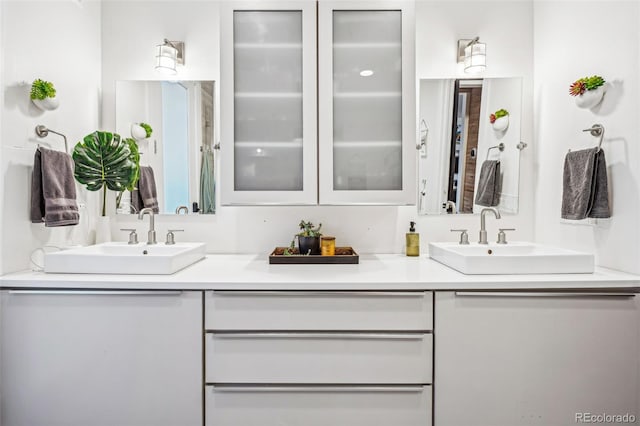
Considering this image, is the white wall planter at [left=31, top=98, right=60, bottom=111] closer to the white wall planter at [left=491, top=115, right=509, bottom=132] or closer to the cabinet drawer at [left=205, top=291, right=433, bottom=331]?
the cabinet drawer at [left=205, top=291, right=433, bottom=331]

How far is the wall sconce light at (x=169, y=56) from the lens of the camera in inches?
79.4

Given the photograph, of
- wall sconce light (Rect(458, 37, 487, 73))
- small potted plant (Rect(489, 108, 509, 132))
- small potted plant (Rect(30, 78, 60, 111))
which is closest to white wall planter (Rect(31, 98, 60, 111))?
small potted plant (Rect(30, 78, 60, 111))

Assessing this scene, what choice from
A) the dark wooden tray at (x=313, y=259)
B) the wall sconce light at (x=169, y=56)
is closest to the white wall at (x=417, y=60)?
the wall sconce light at (x=169, y=56)

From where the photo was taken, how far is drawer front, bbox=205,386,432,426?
4.72 ft

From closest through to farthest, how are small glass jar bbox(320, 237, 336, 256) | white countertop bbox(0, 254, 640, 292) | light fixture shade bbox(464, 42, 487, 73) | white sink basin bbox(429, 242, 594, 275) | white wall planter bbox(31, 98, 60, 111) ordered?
white countertop bbox(0, 254, 640, 292) < white sink basin bbox(429, 242, 594, 275) < white wall planter bbox(31, 98, 60, 111) < small glass jar bbox(320, 237, 336, 256) < light fixture shade bbox(464, 42, 487, 73)

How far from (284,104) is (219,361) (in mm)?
1204

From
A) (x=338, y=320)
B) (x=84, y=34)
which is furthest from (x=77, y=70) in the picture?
(x=338, y=320)

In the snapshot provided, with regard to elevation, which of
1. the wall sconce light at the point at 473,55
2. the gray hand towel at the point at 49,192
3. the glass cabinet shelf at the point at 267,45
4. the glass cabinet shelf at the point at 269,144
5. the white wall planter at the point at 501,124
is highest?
the wall sconce light at the point at 473,55

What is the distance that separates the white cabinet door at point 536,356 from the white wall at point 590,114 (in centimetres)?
30

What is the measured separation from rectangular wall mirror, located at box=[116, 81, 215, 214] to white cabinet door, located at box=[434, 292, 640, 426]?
146 centimetres

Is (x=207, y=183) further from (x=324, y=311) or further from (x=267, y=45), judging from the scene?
(x=324, y=311)

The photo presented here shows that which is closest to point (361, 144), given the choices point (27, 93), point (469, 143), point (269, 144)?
point (269, 144)

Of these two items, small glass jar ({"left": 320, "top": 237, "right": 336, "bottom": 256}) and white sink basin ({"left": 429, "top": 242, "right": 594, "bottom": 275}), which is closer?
white sink basin ({"left": 429, "top": 242, "right": 594, "bottom": 275})

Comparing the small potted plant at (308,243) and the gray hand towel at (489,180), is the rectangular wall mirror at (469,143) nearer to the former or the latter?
the gray hand towel at (489,180)
